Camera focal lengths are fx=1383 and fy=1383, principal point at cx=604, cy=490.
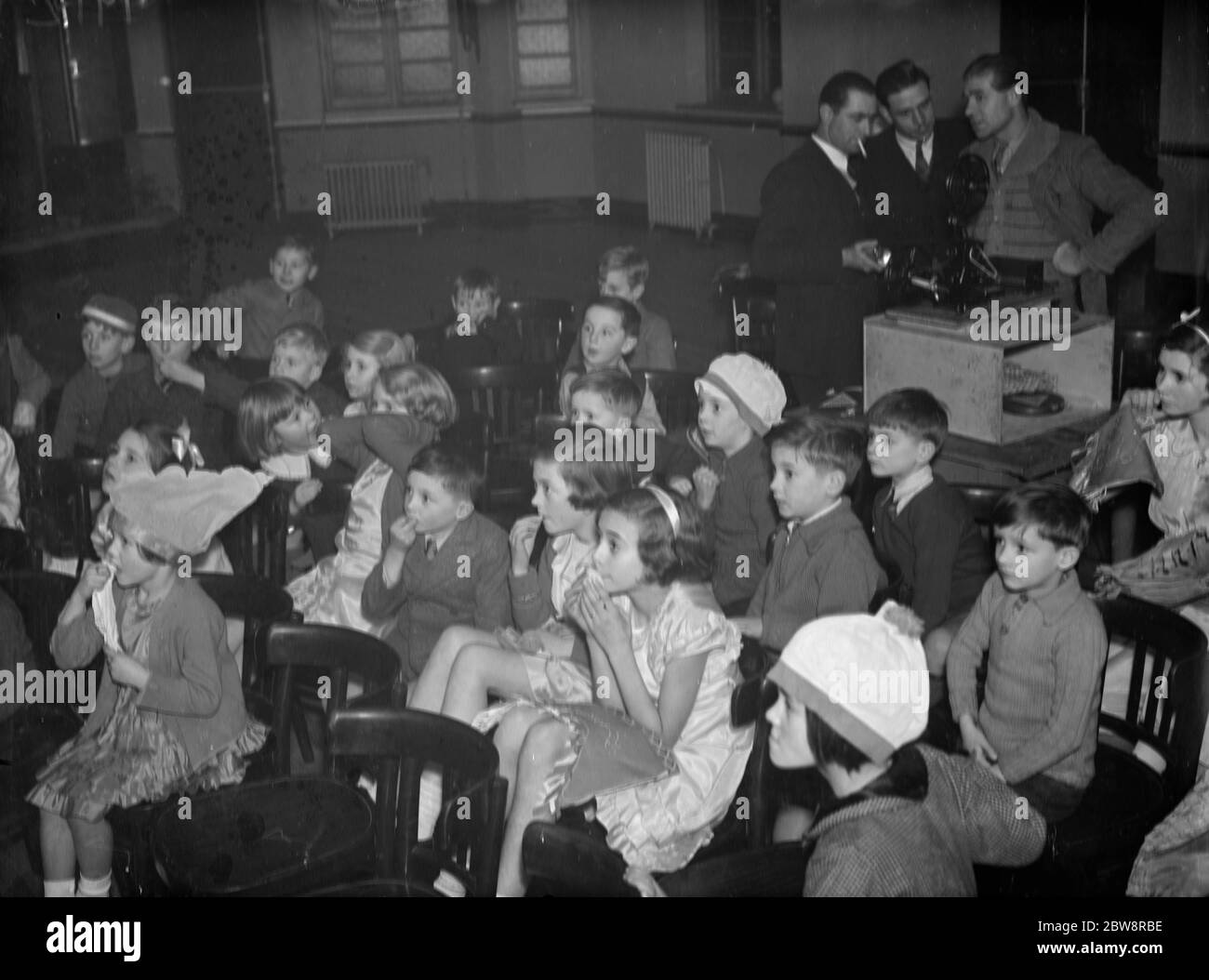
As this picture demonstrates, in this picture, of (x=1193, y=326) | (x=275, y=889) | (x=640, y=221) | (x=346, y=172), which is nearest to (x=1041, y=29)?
(x=1193, y=326)

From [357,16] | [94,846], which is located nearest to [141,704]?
[94,846]

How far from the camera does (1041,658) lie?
276 cm

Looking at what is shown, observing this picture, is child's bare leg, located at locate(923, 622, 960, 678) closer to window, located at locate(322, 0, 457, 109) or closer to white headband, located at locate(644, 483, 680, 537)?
white headband, located at locate(644, 483, 680, 537)

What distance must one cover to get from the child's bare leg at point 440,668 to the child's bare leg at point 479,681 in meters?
0.03

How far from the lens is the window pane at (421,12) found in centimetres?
349

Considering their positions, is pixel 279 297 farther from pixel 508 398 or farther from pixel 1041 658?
pixel 1041 658

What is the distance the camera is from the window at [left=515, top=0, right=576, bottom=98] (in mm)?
3385

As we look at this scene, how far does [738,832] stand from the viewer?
278cm

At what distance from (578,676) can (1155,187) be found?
1.84m

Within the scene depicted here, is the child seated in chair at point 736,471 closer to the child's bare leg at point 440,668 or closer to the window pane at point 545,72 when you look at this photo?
the child's bare leg at point 440,668

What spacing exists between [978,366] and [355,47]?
69.8 inches

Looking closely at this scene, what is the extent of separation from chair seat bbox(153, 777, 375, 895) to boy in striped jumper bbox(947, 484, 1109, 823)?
4.25 feet

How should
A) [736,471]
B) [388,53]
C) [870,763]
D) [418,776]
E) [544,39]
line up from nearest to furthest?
1. [870,763]
2. [418,776]
3. [736,471]
4. [544,39]
5. [388,53]
